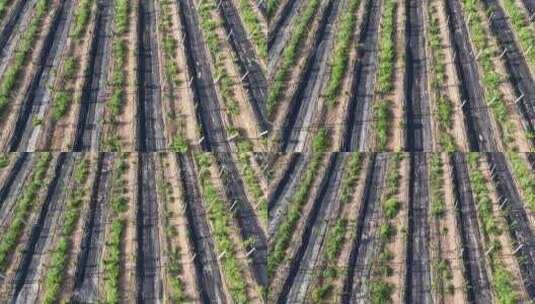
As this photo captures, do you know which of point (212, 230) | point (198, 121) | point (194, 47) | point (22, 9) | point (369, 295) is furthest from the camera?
point (22, 9)

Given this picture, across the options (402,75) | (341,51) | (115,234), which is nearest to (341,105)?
(341,51)

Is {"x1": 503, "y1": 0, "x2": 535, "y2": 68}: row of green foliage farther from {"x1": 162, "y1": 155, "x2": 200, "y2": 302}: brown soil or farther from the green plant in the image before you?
{"x1": 162, "y1": 155, "x2": 200, "y2": 302}: brown soil

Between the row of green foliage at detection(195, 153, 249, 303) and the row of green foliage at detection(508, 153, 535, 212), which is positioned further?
the row of green foliage at detection(508, 153, 535, 212)

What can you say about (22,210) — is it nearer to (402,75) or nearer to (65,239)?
(65,239)

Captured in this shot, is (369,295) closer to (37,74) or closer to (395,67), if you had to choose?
(395,67)

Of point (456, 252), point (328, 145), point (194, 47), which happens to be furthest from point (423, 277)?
point (194, 47)

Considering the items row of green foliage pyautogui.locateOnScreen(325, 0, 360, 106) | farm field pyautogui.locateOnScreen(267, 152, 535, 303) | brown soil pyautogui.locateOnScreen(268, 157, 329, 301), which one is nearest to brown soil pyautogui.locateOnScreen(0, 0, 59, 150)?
farm field pyautogui.locateOnScreen(267, 152, 535, 303)
